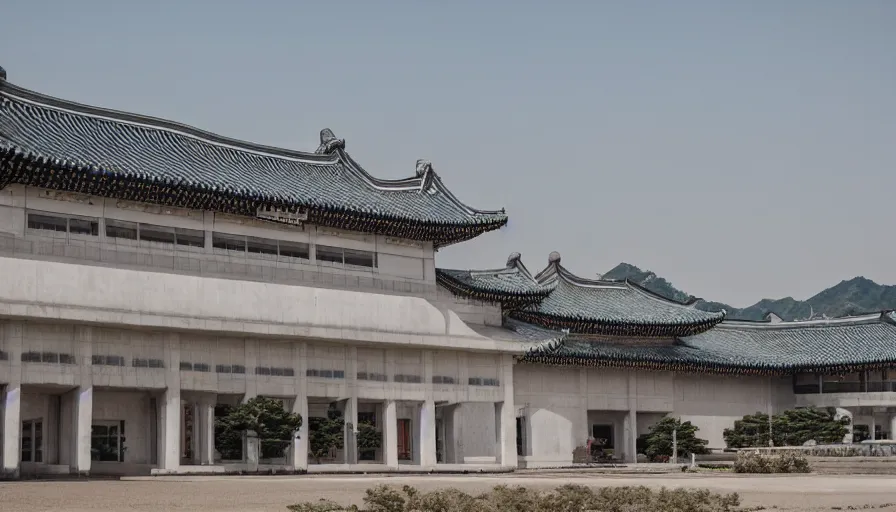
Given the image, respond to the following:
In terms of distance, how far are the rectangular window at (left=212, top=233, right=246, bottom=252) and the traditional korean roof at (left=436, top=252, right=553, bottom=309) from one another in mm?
8378

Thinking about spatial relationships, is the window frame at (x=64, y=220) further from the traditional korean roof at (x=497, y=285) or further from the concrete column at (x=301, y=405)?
the traditional korean roof at (x=497, y=285)

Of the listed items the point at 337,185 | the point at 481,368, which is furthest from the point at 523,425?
the point at 337,185

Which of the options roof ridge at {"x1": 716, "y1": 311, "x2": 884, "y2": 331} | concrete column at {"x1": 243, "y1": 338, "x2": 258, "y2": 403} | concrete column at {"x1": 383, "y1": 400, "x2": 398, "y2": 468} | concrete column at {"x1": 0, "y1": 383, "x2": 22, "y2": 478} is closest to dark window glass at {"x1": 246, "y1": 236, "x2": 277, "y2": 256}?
concrete column at {"x1": 243, "y1": 338, "x2": 258, "y2": 403}

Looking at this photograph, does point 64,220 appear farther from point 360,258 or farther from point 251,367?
point 360,258

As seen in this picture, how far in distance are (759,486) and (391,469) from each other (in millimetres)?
15615

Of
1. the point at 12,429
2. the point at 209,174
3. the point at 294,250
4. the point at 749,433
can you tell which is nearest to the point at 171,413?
the point at 12,429

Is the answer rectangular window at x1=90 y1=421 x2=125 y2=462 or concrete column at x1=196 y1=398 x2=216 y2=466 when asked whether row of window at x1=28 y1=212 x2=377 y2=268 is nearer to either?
concrete column at x1=196 y1=398 x2=216 y2=466

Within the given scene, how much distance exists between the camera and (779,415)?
5906cm

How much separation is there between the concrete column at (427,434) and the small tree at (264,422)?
233 inches

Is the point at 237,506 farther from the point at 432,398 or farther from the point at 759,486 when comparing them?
the point at 432,398

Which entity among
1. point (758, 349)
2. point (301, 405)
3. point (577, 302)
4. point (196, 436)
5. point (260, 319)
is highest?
point (577, 302)

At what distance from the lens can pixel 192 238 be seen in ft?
136

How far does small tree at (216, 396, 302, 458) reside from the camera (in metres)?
40.7

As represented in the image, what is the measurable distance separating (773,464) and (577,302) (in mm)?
15264
